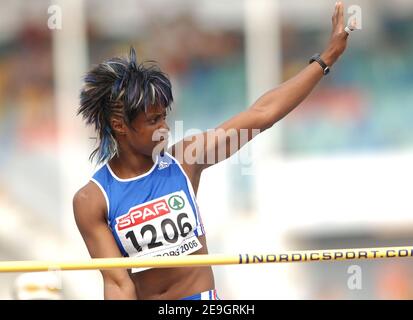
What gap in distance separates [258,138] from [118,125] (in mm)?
9187

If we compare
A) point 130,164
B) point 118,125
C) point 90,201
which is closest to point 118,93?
point 118,125

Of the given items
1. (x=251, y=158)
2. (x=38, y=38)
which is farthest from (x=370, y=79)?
(x=38, y=38)

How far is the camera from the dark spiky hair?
5.57m

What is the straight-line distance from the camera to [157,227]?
561 centimetres

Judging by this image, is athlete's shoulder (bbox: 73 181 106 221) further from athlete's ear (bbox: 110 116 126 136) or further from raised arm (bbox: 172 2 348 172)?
raised arm (bbox: 172 2 348 172)

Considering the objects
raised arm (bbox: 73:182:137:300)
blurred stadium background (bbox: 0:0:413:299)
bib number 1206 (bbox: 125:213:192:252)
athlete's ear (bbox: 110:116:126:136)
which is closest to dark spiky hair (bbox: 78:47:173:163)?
athlete's ear (bbox: 110:116:126:136)

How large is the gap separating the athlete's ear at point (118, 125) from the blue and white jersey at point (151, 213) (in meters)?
0.22

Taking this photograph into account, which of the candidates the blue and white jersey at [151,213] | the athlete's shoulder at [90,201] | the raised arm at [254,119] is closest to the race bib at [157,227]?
the blue and white jersey at [151,213]

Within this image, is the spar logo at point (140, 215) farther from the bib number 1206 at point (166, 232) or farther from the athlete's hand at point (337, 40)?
the athlete's hand at point (337, 40)

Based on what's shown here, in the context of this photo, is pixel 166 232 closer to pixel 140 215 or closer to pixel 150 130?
pixel 140 215

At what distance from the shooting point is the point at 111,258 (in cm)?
540

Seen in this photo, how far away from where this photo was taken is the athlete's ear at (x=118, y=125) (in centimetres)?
570
